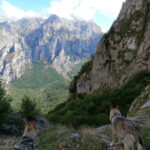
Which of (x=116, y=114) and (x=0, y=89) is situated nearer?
(x=116, y=114)

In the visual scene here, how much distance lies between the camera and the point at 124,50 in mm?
75625

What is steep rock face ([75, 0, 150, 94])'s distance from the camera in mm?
68562

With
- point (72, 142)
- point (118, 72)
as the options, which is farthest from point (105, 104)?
point (72, 142)

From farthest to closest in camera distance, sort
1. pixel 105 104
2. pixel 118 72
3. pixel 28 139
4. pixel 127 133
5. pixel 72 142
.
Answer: pixel 118 72 → pixel 105 104 → pixel 72 142 → pixel 28 139 → pixel 127 133

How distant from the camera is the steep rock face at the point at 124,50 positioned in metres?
68.6

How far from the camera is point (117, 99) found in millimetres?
56719

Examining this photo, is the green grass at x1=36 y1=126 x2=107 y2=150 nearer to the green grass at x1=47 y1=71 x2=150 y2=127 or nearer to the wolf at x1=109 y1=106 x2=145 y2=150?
the wolf at x1=109 y1=106 x2=145 y2=150

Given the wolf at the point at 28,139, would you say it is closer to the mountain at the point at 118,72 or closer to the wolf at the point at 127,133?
the wolf at the point at 127,133

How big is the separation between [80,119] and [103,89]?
35.0 metres

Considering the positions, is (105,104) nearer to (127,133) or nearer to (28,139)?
(28,139)

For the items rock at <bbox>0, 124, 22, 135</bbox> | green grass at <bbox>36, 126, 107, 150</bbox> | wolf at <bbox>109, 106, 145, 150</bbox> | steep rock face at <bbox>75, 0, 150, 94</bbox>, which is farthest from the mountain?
wolf at <bbox>109, 106, 145, 150</bbox>

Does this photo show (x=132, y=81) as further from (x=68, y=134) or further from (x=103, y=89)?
(x=68, y=134)

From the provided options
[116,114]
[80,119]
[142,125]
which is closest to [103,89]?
[80,119]

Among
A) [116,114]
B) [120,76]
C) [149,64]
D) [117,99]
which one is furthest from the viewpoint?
[120,76]
